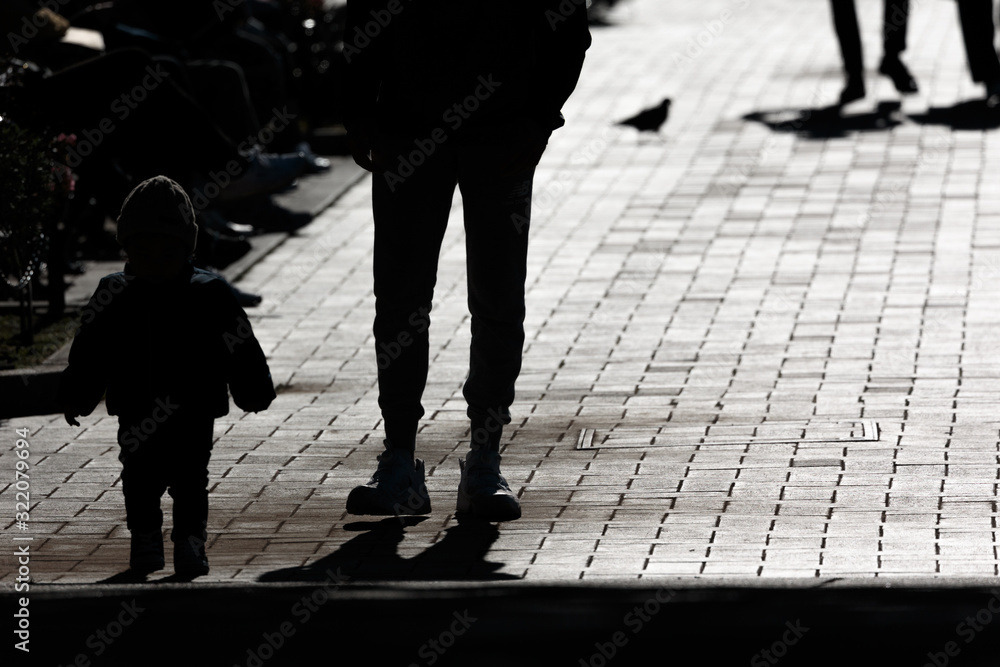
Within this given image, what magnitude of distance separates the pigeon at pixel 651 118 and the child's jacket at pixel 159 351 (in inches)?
383

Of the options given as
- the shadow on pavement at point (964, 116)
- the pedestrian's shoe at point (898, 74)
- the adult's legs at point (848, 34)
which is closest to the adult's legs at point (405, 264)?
the shadow on pavement at point (964, 116)

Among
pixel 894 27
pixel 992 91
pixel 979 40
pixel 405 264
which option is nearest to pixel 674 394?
pixel 405 264

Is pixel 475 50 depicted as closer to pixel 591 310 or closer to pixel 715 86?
pixel 591 310

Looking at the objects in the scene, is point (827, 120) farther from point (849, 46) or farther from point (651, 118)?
point (651, 118)

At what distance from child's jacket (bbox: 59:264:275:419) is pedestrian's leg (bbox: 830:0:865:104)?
433 inches

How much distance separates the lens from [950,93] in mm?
15523

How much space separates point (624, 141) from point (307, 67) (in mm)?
2690

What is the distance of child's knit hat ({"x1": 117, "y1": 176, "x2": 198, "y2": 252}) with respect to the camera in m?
4.84

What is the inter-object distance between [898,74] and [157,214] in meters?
11.8

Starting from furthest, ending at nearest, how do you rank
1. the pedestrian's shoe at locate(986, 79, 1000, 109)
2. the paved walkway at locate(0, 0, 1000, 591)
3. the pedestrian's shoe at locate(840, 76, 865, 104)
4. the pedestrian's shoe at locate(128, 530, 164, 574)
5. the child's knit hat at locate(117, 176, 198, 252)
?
the pedestrian's shoe at locate(840, 76, 865, 104) < the pedestrian's shoe at locate(986, 79, 1000, 109) < the paved walkway at locate(0, 0, 1000, 591) < the pedestrian's shoe at locate(128, 530, 164, 574) < the child's knit hat at locate(117, 176, 198, 252)

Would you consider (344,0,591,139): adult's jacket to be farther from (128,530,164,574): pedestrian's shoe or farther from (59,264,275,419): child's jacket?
(128,530,164,574): pedestrian's shoe

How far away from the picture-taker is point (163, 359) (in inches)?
191

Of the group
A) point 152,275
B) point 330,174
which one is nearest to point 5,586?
point 152,275

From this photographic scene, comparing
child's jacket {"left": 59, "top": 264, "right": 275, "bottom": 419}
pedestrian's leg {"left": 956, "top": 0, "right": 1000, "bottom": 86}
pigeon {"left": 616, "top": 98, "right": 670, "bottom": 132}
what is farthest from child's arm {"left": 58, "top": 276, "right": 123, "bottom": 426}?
pedestrian's leg {"left": 956, "top": 0, "right": 1000, "bottom": 86}
